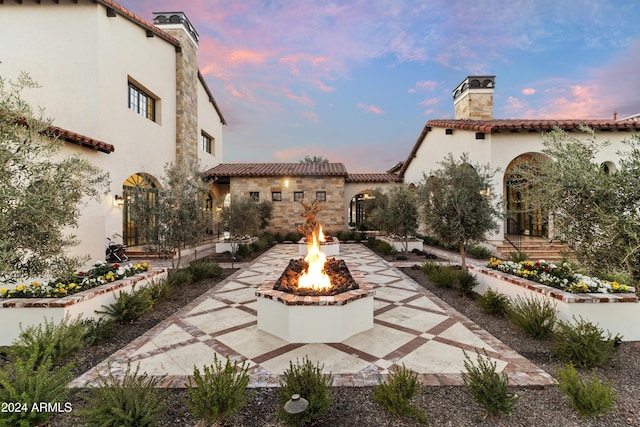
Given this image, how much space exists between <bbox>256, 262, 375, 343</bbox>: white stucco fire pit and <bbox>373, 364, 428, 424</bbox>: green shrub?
1.37 m

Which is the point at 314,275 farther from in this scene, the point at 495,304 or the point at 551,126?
the point at 551,126

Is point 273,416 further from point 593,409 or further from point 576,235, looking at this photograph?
point 576,235

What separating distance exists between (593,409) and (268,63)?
16.1 metres

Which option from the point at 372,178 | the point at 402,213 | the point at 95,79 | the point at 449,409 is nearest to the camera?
the point at 449,409

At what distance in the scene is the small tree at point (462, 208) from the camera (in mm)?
6652

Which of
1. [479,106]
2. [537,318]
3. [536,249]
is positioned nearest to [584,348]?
[537,318]

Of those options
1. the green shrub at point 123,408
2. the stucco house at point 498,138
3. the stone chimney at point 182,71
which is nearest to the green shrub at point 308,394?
the green shrub at point 123,408

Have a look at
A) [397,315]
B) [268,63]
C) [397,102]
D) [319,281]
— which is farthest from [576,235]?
[397,102]

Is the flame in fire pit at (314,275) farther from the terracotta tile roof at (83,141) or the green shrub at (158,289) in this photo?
the terracotta tile roof at (83,141)

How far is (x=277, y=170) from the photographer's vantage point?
1827 centimetres

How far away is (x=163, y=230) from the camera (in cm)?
686

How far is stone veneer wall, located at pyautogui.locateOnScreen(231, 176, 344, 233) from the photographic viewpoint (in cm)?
1773

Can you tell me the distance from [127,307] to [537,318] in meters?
6.53

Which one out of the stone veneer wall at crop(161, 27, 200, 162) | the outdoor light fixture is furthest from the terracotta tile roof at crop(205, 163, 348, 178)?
the outdoor light fixture
